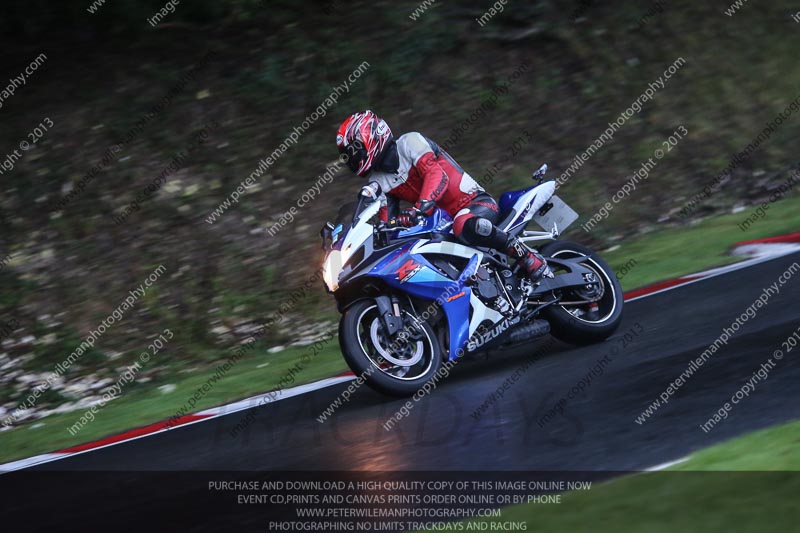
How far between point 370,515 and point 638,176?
10935 millimetres

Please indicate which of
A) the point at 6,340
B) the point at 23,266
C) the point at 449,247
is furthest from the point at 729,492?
the point at 23,266

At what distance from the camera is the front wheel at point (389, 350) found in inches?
285

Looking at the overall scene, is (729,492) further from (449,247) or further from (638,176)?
(638,176)

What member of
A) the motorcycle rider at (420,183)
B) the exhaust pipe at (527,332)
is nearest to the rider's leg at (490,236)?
the motorcycle rider at (420,183)

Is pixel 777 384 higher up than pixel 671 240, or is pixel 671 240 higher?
pixel 777 384

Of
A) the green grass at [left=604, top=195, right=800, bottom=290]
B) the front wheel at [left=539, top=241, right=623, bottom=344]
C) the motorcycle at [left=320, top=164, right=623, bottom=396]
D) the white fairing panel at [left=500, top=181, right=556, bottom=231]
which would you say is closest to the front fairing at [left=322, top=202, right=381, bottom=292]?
the motorcycle at [left=320, top=164, right=623, bottom=396]

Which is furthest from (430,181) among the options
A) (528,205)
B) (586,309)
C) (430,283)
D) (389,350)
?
(586,309)

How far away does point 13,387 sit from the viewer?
36.5 feet

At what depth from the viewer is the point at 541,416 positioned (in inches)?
257

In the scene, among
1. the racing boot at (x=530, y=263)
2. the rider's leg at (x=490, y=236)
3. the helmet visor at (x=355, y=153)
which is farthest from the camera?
the racing boot at (x=530, y=263)

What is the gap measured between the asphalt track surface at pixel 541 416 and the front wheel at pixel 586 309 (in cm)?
14

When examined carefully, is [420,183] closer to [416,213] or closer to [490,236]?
[416,213]

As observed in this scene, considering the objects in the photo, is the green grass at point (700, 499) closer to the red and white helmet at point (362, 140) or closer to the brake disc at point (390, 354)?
the brake disc at point (390, 354)

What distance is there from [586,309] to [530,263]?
2.36ft
